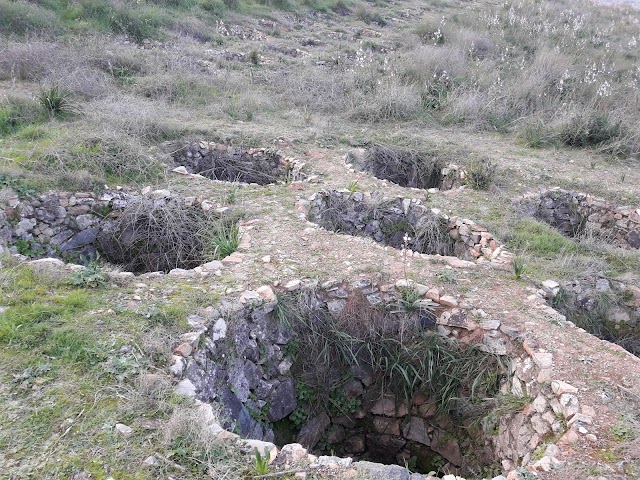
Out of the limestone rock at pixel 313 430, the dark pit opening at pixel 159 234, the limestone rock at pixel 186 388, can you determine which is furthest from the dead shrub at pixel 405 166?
the limestone rock at pixel 186 388

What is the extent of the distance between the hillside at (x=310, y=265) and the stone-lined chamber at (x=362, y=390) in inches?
0.7

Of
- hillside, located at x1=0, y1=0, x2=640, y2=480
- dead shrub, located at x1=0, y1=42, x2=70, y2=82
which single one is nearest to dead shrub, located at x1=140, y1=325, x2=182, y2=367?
hillside, located at x1=0, y1=0, x2=640, y2=480

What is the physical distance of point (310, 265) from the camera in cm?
437

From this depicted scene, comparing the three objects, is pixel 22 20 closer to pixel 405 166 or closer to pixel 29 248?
pixel 29 248

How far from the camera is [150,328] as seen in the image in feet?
11.4

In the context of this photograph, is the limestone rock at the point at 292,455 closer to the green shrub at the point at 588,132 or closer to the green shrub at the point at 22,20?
the green shrub at the point at 588,132

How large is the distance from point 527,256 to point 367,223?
1.71 meters

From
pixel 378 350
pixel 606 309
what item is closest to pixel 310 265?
pixel 378 350

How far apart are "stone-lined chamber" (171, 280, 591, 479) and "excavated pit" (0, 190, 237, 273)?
1370 mm

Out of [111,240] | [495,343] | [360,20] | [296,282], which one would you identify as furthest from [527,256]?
[360,20]

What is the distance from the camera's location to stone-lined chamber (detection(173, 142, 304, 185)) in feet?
22.6

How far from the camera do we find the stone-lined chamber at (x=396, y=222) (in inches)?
217

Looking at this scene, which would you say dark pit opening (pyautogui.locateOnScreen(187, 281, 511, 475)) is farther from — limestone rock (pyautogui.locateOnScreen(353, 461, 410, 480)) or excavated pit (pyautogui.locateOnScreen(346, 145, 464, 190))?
excavated pit (pyautogui.locateOnScreen(346, 145, 464, 190))

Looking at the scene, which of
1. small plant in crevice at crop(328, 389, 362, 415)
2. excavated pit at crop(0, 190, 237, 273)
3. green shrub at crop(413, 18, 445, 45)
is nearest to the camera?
small plant in crevice at crop(328, 389, 362, 415)
